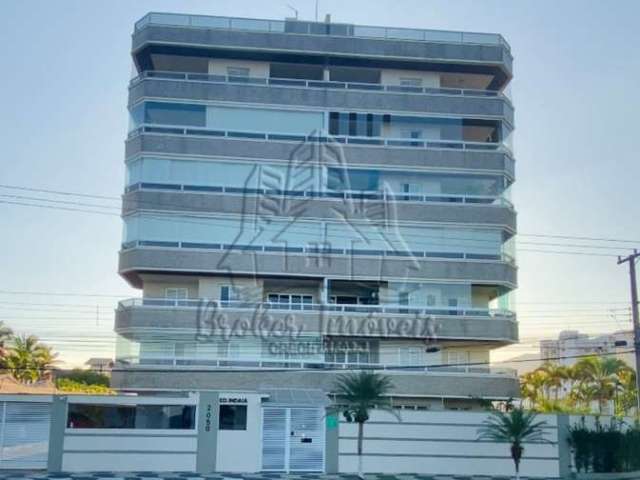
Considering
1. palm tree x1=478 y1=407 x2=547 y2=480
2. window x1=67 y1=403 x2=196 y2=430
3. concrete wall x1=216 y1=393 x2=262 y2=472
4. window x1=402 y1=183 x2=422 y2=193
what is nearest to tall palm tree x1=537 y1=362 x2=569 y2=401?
window x1=402 y1=183 x2=422 y2=193

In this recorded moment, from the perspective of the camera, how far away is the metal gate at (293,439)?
29.1m

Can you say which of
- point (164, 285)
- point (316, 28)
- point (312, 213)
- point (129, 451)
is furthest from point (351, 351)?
point (316, 28)

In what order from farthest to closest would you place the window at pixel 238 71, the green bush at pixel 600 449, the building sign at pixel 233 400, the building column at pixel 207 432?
the window at pixel 238 71
the green bush at pixel 600 449
the building sign at pixel 233 400
the building column at pixel 207 432

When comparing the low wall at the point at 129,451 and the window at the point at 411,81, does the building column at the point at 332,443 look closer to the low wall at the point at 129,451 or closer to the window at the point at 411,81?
the low wall at the point at 129,451

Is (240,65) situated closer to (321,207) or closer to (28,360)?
(321,207)

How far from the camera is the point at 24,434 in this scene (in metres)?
28.0

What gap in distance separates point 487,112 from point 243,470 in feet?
68.4

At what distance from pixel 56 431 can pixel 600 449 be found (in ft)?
65.1

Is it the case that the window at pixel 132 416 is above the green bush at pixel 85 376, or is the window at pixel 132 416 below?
below

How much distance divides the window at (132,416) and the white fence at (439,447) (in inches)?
231

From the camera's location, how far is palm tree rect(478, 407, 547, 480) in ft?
90.1

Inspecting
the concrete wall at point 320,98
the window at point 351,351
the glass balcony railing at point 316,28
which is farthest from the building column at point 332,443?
the glass balcony railing at point 316,28

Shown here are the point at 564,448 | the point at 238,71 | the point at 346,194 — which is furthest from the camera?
the point at 238,71

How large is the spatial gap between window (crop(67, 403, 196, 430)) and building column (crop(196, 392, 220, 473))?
37 cm
